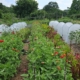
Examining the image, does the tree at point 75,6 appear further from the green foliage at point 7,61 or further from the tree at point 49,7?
the green foliage at point 7,61

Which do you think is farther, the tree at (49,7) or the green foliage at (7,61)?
the tree at (49,7)

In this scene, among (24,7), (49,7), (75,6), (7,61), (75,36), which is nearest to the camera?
(7,61)

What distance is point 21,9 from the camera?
41.5m

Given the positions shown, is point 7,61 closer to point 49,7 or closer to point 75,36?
point 75,36

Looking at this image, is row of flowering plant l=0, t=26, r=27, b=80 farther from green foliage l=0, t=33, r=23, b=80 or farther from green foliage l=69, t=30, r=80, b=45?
green foliage l=69, t=30, r=80, b=45

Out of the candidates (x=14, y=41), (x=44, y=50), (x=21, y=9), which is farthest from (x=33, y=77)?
(x=21, y=9)

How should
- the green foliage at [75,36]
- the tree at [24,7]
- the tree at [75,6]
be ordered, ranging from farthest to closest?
the tree at [75,6], the tree at [24,7], the green foliage at [75,36]

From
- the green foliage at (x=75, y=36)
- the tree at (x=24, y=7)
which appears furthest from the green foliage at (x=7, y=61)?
the tree at (x=24, y=7)

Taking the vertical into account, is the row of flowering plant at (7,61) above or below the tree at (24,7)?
below

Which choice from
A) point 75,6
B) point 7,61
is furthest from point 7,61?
point 75,6

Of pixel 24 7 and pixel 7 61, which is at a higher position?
pixel 24 7

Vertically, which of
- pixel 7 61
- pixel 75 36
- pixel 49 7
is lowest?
pixel 7 61

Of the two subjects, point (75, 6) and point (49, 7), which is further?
point (49, 7)

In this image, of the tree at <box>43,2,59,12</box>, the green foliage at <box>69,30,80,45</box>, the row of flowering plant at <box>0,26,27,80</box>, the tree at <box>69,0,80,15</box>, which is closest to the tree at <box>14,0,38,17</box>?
the tree at <box>69,0,80,15</box>
